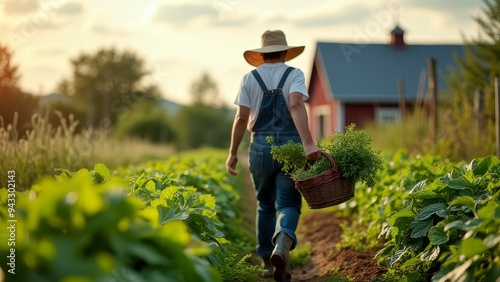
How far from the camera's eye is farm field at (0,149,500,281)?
7.85 feet

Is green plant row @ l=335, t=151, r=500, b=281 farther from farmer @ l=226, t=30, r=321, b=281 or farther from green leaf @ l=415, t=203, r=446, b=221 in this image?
farmer @ l=226, t=30, r=321, b=281

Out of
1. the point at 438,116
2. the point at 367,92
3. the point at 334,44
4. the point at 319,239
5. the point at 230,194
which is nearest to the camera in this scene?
the point at 230,194

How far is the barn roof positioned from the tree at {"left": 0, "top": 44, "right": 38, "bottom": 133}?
1572 centimetres

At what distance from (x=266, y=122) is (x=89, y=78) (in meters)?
50.5

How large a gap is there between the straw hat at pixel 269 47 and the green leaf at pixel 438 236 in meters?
2.15

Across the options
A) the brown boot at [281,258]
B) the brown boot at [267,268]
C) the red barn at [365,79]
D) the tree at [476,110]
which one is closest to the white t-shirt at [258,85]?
the brown boot at [281,258]

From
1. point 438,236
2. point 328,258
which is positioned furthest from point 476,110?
point 438,236

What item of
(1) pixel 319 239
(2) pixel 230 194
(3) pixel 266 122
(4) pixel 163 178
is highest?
(3) pixel 266 122

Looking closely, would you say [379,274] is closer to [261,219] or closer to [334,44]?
[261,219]

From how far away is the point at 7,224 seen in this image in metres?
3.22

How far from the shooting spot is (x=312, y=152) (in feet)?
16.5

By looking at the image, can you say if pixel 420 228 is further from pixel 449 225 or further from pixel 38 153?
Result: pixel 38 153

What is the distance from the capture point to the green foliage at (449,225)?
11.1 ft

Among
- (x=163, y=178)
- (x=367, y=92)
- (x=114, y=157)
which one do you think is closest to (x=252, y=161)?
(x=163, y=178)
